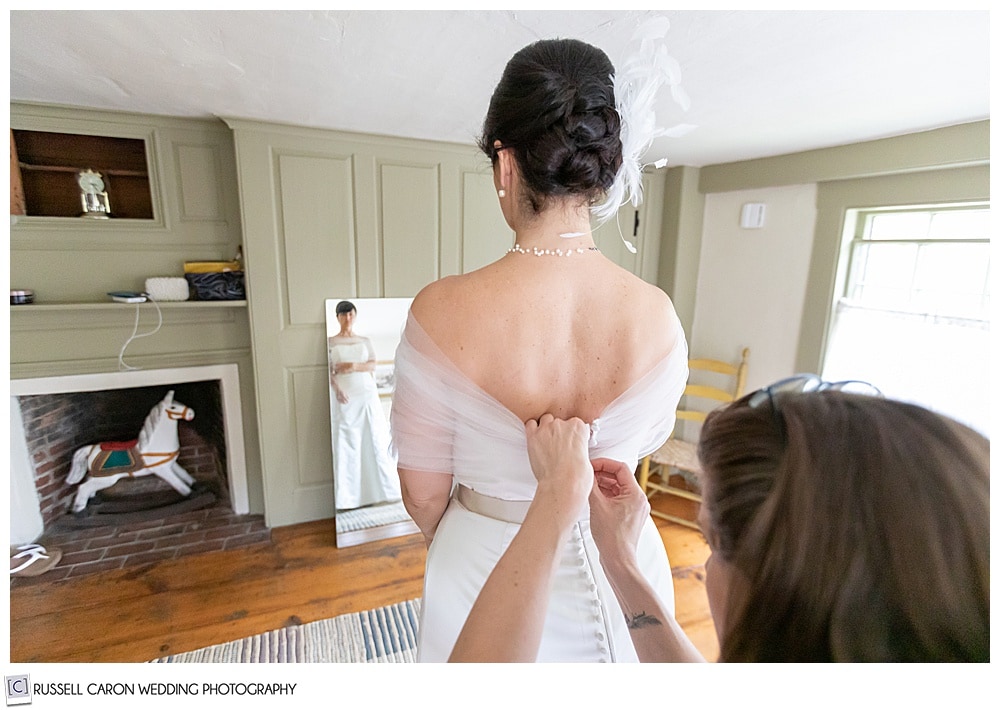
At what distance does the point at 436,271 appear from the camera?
1190 mm

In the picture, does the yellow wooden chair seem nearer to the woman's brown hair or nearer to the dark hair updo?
the woman's brown hair

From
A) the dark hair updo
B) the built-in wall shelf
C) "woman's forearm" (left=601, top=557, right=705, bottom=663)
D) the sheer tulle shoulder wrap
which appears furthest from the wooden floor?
the built-in wall shelf

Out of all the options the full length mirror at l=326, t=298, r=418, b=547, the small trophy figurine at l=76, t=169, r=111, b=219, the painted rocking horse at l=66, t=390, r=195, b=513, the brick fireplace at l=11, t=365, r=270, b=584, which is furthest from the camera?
the painted rocking horse at l=66, t=390, r=195, b=513

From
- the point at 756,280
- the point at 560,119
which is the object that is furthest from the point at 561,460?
the point at 756,280

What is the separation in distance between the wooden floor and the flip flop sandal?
3 cm

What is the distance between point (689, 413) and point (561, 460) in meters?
0.23

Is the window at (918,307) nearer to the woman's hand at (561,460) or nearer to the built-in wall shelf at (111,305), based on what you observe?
the woman's hand at (561,460)

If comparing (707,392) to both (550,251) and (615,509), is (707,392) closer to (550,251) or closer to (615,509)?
(615,509)

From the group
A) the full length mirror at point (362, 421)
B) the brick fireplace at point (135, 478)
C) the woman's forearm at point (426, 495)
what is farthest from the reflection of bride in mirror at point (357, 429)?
the woman's forearm at point (426, 495)

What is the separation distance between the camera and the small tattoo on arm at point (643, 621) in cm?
57

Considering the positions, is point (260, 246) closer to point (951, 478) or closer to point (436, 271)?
point (436, 271)
